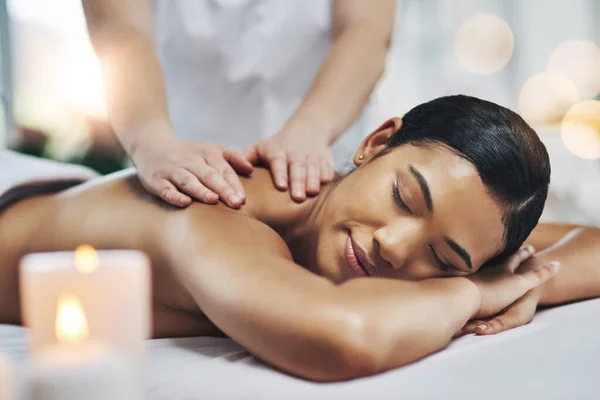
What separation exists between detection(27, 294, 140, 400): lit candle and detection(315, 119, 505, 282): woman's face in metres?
0.41

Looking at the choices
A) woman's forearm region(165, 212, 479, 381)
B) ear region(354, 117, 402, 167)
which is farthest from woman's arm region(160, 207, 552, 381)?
ear region(354, 117, 402, 167)

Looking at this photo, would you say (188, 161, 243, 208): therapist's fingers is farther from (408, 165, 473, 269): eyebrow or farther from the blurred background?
the blurred background

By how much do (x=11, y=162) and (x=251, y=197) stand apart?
0.35 m

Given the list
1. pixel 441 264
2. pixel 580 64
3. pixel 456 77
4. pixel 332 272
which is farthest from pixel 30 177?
pixel 580 64

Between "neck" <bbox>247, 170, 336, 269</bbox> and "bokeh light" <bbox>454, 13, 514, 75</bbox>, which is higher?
"bokeh light" <bbox>454, 13, 514, 75</bbox>

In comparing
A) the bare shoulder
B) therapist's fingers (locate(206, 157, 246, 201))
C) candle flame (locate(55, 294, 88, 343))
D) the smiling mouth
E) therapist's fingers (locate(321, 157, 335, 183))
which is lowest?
the smiling mouth

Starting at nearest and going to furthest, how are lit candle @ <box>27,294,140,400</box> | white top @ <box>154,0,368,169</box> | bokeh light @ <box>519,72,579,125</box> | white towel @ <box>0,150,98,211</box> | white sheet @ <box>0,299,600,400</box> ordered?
1. lit candle @ <box>27,294,140,400</box>
2. white sheet @ <box>0,299,600,400</box>
3. white towel @ <box>0,150,98,211</box>
4. white top @ <box>154,0,368,169</box>
5. bokeh light @ <box>519,72,579,125</box>

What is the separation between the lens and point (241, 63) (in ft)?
4.25

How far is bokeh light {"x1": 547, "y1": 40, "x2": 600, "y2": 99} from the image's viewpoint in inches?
59.7

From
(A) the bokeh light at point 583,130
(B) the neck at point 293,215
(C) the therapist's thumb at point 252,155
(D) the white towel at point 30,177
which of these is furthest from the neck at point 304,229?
(A) the bokeh light at point 583,130

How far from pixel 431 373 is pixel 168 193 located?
1.11ft

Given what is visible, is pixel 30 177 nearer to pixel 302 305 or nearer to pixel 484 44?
pixel 302 305

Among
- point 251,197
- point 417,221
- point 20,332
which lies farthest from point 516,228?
point 20,332

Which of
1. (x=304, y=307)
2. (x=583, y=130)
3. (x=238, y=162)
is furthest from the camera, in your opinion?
(x=583, y=130)
